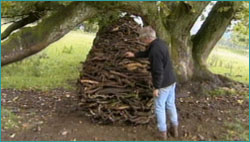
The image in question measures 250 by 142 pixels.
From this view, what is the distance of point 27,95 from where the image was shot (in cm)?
848

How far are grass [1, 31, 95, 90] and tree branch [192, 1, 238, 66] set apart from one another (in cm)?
315

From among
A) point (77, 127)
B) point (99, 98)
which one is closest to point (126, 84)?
point (99, 98)

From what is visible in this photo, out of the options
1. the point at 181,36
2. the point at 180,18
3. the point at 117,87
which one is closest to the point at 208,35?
the point at 181,36

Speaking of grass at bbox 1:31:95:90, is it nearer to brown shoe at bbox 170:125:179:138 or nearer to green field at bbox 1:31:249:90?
green field at bbox 1:31:249:90

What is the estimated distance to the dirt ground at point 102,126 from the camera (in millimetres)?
5703

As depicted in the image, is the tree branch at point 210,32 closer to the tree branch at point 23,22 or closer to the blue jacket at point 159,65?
the tree branch at point 23,22

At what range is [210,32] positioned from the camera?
9.95 meters

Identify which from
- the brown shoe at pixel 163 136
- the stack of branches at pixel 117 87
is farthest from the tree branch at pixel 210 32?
the brown shoe at pixel 163 136

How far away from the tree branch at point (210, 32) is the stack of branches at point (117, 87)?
3.89 meters

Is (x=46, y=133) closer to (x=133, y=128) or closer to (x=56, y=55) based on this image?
(x=133, y=128)

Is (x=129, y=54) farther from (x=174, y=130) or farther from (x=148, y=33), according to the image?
(x=174, y=130)

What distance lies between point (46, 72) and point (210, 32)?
4612mm

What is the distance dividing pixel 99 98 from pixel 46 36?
3.93 ft

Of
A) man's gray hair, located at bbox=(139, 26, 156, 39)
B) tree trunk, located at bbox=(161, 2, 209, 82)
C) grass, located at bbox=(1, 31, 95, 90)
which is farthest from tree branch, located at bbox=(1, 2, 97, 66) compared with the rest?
grass, located at bbox=(1, 31, 95, 90)
